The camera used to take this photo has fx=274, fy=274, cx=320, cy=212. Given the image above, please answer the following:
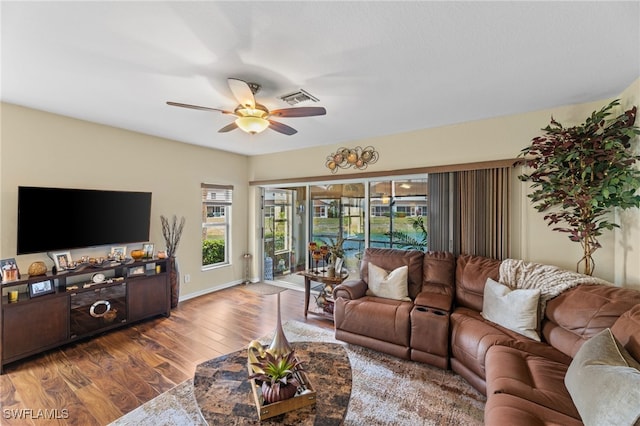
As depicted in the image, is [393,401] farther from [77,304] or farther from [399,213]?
[77,304]

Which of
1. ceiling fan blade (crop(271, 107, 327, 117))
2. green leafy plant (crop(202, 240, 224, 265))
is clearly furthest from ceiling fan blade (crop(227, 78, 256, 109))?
green leafy plant (crop(202, 240, 224, 265))

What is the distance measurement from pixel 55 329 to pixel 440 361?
3873 millimetres

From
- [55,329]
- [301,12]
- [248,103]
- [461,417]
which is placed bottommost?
[461,417]

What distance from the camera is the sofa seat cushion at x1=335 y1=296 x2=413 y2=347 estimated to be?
8.82 ft

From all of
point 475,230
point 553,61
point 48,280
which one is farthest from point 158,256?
point 553,61

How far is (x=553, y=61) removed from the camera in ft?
6.63

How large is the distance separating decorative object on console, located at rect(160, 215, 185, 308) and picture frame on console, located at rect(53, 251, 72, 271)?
110 centimetres

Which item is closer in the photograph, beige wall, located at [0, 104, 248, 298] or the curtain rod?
beige wall, located at [0, 104, 248, 298]

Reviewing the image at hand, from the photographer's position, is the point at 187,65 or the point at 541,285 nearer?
the point at 187,65

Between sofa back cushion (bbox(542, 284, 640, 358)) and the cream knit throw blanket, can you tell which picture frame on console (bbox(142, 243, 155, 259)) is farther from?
sofa back cushion (bbox(542, 284, 640, 358))

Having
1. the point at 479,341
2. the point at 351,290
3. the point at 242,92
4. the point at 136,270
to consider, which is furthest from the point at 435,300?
the point at 136,270

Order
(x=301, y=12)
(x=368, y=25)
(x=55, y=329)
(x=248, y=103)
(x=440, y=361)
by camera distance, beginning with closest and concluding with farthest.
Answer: (x=301, y=12), (x=368, y=25), (x=248, y=103), (x=440, y=361), (x=55, y=329)

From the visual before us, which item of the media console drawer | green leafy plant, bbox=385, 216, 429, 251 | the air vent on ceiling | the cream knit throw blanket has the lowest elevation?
the media console drawer

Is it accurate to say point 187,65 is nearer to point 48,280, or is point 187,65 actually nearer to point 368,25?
point 368,25
